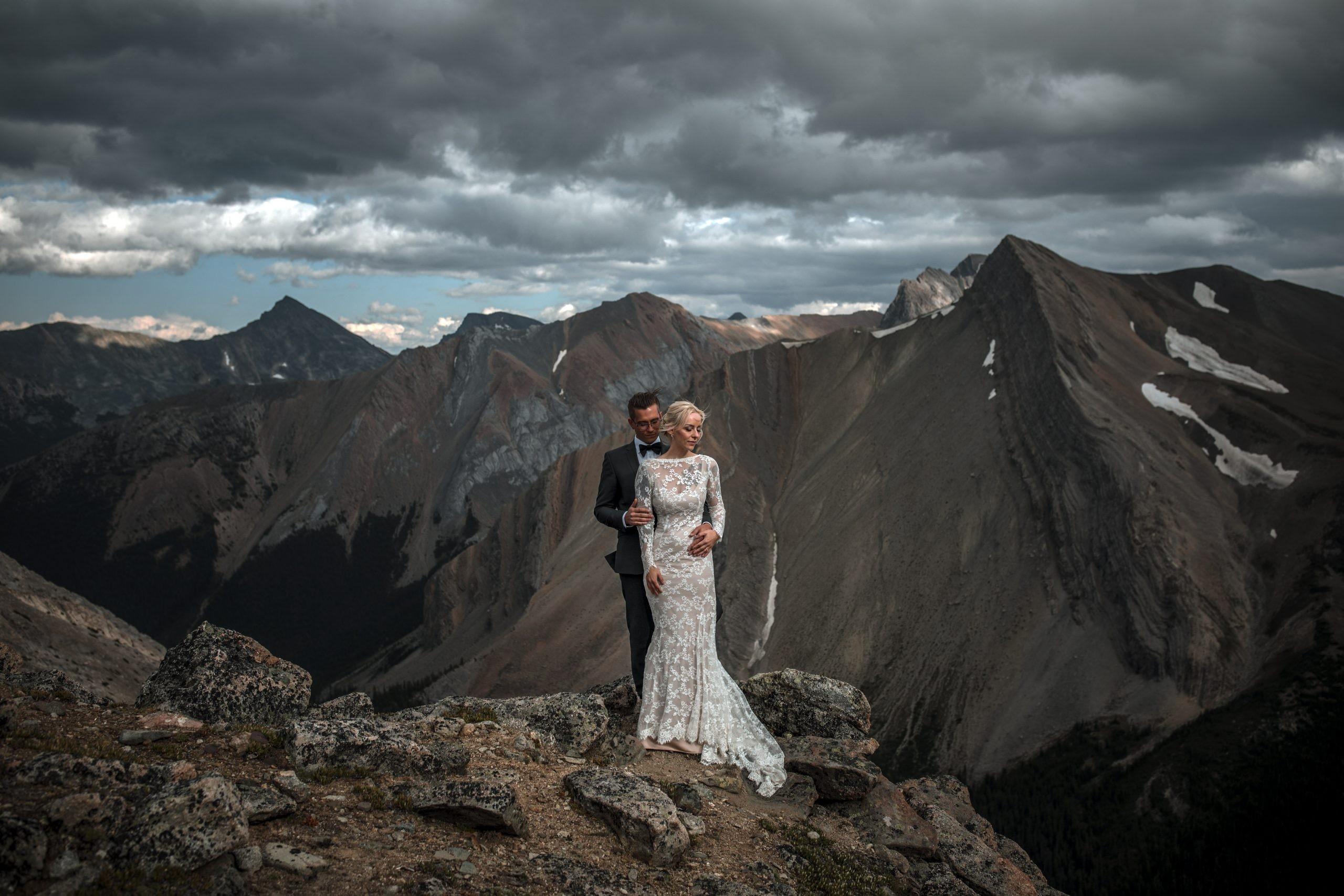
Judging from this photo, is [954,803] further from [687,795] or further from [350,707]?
[350,707]

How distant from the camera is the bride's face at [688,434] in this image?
31.1 ft

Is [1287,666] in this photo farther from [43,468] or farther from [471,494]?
[43,468]

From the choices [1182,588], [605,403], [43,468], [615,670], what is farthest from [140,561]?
[1182,588]

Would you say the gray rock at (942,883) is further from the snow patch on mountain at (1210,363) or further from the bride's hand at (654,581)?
the snow patch on mountain at (1210,363)

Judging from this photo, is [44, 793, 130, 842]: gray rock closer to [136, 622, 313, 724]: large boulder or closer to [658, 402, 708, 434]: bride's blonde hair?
[136, 622, 313, 724]: large boulder

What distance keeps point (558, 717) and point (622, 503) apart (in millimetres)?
3083

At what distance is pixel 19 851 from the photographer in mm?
5695

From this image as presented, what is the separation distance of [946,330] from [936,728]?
43.9 m

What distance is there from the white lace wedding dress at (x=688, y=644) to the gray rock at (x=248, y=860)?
15.4ft

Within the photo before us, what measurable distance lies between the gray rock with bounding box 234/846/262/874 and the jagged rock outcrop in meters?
21.8

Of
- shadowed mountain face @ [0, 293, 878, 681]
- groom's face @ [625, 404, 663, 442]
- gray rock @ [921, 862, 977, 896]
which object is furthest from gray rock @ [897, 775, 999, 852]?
shadowed mountain face @ [0, 293, 878, 681]

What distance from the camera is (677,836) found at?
827cm

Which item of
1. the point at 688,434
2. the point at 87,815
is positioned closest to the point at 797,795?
the point at 688,434

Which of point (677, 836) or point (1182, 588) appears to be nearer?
point (677, 836)
